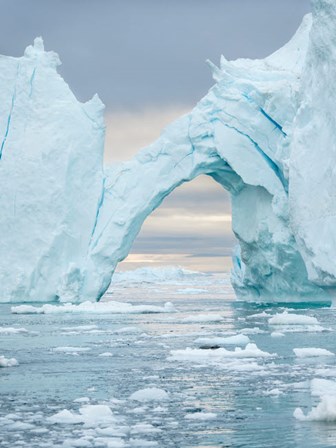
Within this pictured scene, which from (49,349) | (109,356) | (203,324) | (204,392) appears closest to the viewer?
(204,392)

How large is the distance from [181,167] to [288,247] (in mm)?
3964

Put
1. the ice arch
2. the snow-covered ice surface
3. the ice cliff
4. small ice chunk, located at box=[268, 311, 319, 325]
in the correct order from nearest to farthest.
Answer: the snow-covered ice surface < small ice chunk, located at box=[268, 311, 319, 325] < the ice arch < the ice cliff

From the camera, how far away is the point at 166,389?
31.8 feet

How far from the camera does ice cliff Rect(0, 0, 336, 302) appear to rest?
2586 cm

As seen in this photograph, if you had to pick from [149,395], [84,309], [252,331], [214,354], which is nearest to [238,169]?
[84,309]

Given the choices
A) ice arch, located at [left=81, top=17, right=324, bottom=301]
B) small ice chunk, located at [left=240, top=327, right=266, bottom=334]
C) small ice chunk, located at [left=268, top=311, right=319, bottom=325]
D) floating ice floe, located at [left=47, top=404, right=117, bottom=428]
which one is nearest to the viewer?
floating ice floe, located at [left=47, top=404, right=117, bottom=428]

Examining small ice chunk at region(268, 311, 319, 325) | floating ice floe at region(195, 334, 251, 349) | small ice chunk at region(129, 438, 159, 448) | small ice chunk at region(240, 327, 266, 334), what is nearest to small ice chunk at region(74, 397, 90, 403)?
small ice chunk at region(129, 438, 159, 448)

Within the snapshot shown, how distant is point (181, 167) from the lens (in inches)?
1054

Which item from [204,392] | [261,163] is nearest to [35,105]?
[261,163]

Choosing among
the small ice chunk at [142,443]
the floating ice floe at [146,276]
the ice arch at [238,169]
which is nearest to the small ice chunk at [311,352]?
the small ice chunk at [142,443]

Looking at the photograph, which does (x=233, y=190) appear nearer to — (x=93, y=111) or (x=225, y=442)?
(x=93, y=111)

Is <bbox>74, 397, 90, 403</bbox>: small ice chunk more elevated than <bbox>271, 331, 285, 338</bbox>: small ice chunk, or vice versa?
<bbox>271, 331, 285, 338</bbox>: small ice chunk

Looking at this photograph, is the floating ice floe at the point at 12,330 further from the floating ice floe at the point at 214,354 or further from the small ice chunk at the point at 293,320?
the floating ice floe at the point at 214,354

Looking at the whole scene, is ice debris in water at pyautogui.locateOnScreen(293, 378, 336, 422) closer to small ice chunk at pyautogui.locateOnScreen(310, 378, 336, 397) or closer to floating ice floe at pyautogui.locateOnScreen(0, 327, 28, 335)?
small ice chunk at pyautogui.locateOnScreen(310, 378, 336, 397)
